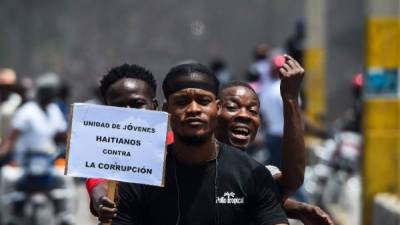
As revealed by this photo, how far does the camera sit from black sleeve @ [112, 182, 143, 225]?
17.4ft

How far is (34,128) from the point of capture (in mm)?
12758

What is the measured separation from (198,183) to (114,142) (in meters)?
0.43

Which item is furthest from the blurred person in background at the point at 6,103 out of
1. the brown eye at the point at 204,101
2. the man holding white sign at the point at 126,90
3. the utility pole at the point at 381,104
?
the brown eye at the point at 204,101

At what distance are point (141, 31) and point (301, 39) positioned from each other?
3567 millimetres

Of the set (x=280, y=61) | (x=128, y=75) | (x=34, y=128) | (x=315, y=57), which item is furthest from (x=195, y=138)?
(x=315, y=57)

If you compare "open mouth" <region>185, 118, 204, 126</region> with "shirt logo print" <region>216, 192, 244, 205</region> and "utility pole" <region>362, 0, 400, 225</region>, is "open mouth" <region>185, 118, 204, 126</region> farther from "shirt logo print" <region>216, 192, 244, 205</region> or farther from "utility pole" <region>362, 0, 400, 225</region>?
"utility pole" <region>362, 0, 400, 225</region>

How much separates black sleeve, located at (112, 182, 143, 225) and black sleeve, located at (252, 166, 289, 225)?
0.46 metres

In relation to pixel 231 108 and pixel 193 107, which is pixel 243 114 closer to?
pixel 231 108

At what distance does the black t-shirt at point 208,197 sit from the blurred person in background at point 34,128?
743cm

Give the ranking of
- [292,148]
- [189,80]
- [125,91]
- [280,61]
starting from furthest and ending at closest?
[280,61], [125,91], [292,148], [189,80]

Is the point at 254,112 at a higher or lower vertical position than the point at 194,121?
higher

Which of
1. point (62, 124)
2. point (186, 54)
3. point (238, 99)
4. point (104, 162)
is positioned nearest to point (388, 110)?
point (62, 124)

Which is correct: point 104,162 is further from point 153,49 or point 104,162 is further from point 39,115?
point 153,49

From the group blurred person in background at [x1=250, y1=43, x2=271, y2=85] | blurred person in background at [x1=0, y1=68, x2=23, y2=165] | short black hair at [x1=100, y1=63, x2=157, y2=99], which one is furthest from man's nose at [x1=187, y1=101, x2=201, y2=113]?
blurred person in background at [x1=250, y1=43, x2=271, y2=85]
